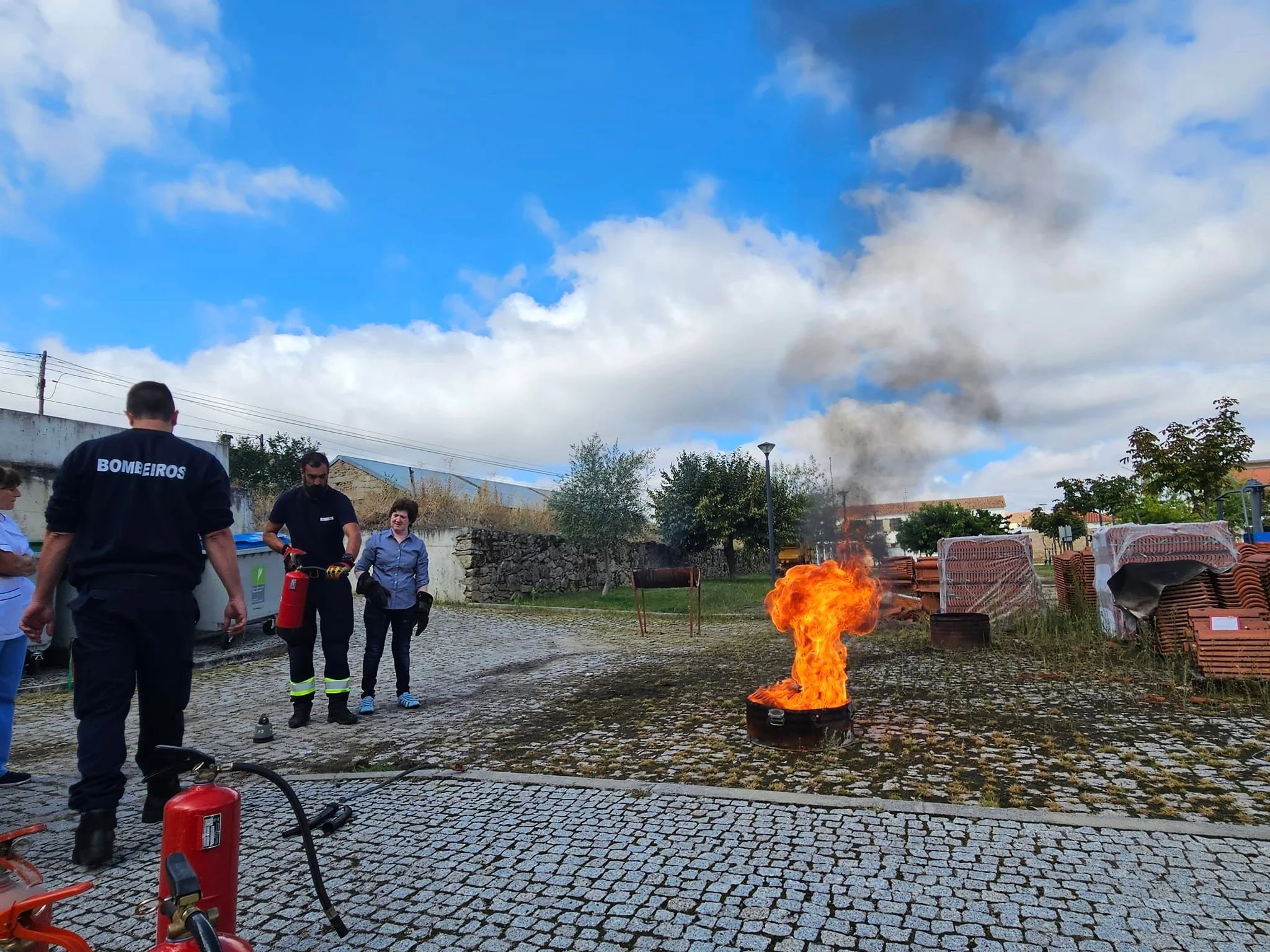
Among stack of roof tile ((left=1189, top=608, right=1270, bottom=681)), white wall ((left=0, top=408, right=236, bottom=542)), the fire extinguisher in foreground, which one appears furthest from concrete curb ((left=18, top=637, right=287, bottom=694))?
stack of roof tile ((left=1189, top=608, right=1270, bottom=681))

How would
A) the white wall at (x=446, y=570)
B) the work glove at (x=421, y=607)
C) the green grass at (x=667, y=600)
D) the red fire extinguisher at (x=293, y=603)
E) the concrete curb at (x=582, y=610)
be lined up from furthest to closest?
the white wall at (x=446, y=570)
the green grass at (x=667, y=600)
the concrete curb at (x=582, y=610)
the work glove at (x=421, y=607)
the red fire extinguisher at (x=293, y=603)

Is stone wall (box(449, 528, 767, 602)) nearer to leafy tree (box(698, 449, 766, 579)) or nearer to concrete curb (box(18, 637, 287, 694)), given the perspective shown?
leafy tree (box(698, 449, 766, 579))

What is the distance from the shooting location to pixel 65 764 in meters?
5.16

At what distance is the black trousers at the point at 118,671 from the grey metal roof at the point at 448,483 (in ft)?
74.5

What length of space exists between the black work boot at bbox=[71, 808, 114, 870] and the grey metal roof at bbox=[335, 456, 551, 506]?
23.0m

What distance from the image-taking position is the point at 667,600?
2044cm

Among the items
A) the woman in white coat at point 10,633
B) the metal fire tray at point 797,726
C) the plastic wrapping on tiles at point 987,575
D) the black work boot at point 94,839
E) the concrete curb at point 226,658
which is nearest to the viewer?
the black work boot at point 94,839

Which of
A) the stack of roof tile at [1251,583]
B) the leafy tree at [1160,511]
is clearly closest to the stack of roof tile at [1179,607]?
the stack of roof tile at [1251,583]

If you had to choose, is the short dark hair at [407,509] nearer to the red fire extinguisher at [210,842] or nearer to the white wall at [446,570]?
the red fire extinguisher at [210,842]

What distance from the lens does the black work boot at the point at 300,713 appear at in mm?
5938

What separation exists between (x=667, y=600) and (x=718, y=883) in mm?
17654

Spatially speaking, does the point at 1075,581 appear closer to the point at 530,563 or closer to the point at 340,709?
the point at 340,709

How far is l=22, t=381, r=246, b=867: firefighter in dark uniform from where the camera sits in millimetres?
3285

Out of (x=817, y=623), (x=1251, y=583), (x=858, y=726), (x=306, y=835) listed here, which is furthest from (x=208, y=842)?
(x=1251, y=583)
